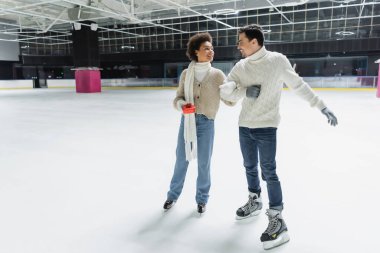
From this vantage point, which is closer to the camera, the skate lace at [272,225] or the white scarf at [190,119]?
the skate lace at [272,225]

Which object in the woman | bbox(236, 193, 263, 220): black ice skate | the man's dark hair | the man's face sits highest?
the man's dark hair

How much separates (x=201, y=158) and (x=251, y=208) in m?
0.61

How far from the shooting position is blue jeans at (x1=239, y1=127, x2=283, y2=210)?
2250 millimetres

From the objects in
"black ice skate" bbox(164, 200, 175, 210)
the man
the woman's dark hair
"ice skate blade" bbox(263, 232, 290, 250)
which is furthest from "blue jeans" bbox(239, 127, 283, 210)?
"black ice skate" bbox(164, 200, 175, 210)

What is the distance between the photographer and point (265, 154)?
2.25 metres

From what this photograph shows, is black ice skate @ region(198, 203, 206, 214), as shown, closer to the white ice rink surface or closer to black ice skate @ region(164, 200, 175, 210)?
the white ice rink surface

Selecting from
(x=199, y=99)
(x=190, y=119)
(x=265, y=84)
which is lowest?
(x=190, y=119)

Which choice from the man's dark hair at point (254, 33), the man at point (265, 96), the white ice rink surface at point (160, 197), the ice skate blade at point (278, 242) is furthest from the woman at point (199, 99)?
the ice skate blade at point (278, 242)

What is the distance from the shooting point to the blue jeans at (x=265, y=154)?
2250mm

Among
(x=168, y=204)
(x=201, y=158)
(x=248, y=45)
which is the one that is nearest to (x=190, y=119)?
(x=201, y=158)

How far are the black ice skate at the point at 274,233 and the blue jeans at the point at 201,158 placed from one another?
0.65m

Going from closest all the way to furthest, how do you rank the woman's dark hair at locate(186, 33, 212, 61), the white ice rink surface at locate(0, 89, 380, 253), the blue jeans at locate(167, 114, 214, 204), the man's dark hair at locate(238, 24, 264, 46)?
the man's dark hair at locate(238, 24, 264, 46) → the white ice rink surface at locate(0, 89, 380, 253) → the woman's dark hair at locate(186, 33, 212, 61) → the blue jeans at locate(167, 114, 214, 204)

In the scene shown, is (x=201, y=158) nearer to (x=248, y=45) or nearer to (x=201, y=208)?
(x=201, y=208)

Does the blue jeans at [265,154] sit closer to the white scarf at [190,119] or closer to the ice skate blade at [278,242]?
the ice skate blade at [278,242]
